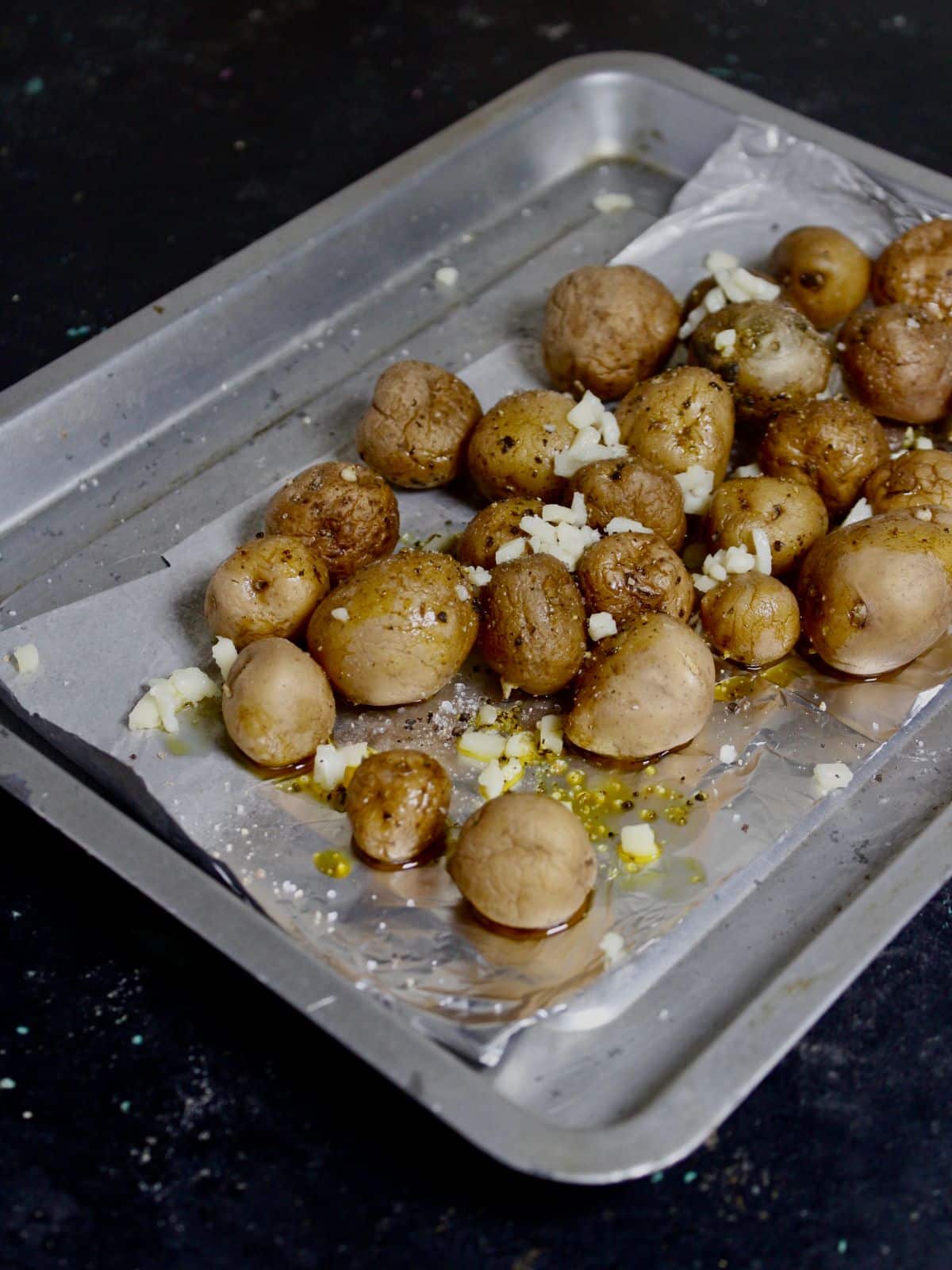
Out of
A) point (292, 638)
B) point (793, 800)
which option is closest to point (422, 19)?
point (292, 638)

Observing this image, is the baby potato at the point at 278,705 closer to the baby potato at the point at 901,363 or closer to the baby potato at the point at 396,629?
the baby potato at the point at 396,629

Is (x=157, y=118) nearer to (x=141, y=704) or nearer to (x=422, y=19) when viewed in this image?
(x=422, y=19)

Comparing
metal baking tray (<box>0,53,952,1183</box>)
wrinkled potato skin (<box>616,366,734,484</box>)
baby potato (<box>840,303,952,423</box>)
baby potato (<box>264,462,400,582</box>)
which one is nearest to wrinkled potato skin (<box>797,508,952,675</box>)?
metal baking tray (<box>0,53,952,1183</box>)

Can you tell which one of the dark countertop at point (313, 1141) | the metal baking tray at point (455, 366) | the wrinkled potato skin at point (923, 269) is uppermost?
the wrinkled potato skin at point (923, 269)

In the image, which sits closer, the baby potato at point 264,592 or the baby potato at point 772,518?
the baby potato at point 264,592

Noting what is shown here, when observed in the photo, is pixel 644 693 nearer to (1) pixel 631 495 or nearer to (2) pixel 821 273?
(1) pixel 631 495

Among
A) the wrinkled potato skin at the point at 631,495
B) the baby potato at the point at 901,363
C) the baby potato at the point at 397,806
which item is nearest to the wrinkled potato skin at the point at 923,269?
the baby potato at the point at 901,363

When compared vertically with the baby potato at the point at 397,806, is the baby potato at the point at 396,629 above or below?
above
